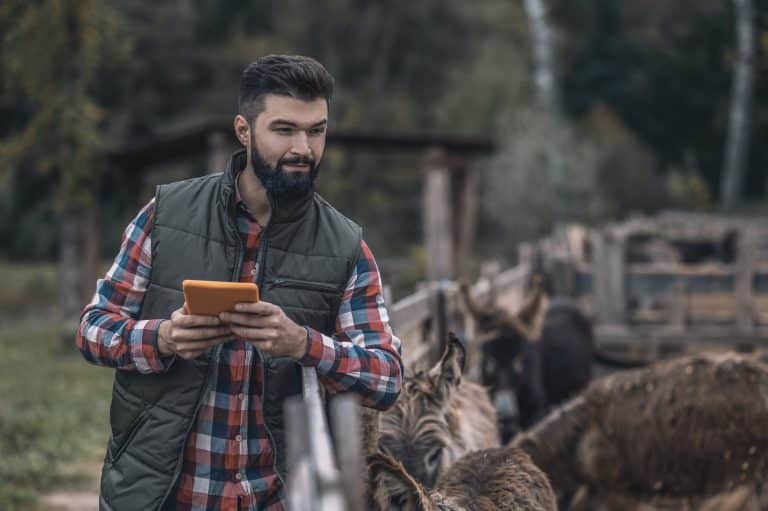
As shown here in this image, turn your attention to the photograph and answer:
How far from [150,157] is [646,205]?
21.0 meters

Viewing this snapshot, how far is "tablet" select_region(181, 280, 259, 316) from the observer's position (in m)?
2.43

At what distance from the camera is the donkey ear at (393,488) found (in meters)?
2.90

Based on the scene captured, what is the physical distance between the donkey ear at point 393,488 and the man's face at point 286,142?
2.84 ft

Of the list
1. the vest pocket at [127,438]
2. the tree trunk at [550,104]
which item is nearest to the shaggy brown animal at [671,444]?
the vest pocket at [127,438]

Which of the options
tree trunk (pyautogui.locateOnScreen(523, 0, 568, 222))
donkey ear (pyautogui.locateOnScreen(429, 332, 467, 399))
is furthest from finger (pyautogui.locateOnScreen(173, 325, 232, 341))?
tree trunk (pyautogui.locateOnScreen(523, 0, 568, 222))

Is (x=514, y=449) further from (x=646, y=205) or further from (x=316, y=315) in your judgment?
(x=646, y=205)

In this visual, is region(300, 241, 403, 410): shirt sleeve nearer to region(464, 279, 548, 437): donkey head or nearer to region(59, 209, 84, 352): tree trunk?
region(464, 279, 548, 437): donkey head

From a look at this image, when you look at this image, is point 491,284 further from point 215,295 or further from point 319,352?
point 215,295

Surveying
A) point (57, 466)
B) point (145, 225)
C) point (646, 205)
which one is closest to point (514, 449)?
point (145, 225)

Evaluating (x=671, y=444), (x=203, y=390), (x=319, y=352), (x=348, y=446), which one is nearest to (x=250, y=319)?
(x=319, y=352)

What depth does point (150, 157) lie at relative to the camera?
17.9 meters

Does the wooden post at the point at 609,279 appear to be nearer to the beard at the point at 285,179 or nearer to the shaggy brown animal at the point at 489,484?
the shaggy brown animal at the point at 489,484

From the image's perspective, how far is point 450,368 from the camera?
4035 mm

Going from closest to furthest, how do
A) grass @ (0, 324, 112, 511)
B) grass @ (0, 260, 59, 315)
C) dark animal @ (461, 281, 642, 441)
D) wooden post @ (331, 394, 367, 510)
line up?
wooden post @ (331, 394, 367, 510)
dark animal @ (461, 281, 642, 441)
grass @ (0, 324, 112, 511)
grass @ (0, 260, 59, 315)
